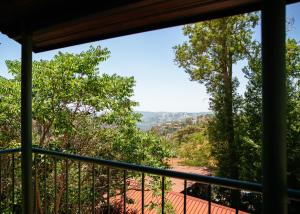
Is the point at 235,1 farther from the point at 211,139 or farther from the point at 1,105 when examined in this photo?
the point at 211,139

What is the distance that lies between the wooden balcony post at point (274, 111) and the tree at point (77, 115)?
756cm

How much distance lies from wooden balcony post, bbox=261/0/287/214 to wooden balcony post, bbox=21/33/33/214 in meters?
2.26

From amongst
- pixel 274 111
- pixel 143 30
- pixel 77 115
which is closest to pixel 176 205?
pixel 77 115

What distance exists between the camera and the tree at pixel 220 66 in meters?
17.8

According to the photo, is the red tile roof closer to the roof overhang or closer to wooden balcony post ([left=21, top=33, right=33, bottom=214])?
wooden balcony post ([left=21, top=33, right=33, bottom=214])

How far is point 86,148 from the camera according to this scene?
9.22 meters

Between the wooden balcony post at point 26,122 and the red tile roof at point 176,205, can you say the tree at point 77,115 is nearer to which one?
the red tile roof at point 176,205

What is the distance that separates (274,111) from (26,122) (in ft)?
7.58

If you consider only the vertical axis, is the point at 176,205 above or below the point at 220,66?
below

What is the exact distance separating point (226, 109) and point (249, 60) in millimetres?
3461

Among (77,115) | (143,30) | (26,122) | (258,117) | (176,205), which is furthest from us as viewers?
(258,117)

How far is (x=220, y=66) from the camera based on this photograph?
18.5 m

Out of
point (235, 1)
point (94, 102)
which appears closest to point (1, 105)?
point (94, 102)

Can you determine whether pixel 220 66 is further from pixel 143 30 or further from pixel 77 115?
pixel 143 30
